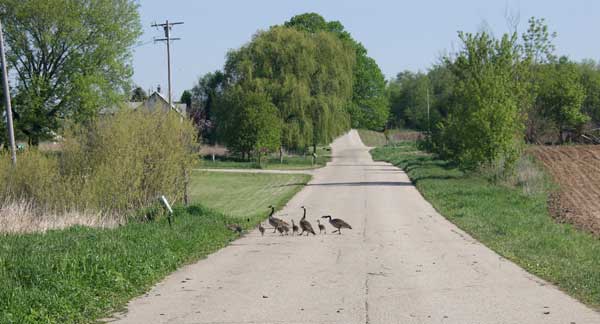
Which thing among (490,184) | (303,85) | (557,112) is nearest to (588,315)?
(490,184)

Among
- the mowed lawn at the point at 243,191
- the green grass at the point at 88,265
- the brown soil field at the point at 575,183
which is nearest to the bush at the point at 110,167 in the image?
the green grass at the point at 88,265

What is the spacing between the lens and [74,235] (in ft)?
49.0

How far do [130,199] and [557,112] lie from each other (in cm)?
6345

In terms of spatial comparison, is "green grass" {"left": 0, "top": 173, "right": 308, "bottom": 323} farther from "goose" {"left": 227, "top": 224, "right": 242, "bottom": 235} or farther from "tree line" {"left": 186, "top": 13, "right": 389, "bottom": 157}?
"tree line" {"left": 186, "top": 13, "right": 389, "bottom": 157}

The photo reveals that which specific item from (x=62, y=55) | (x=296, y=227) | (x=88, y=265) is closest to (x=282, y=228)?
(x=296, y=227)

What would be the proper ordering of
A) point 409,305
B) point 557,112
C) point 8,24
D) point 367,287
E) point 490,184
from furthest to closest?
point 557,112
point 8,24
point 490,184
point 367,287
point 409,305

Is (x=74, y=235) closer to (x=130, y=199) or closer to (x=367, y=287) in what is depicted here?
(x=367, y=287)

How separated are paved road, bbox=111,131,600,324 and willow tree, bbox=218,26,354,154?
48.3 m

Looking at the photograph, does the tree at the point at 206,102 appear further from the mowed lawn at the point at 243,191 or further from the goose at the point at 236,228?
the goose at the point at 236,228

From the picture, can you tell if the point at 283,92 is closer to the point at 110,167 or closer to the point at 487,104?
A: the point at 487,104

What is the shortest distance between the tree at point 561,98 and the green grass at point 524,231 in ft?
130

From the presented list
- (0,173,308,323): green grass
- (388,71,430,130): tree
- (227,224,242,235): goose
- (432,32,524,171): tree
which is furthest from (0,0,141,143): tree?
(388,71,430,130): tree

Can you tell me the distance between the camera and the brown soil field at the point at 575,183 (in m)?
25.8

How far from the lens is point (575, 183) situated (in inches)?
1596
